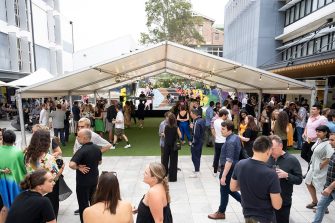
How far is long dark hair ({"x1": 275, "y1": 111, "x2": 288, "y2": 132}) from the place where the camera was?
19.3 feet

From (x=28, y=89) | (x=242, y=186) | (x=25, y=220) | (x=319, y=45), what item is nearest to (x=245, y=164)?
(x=242, y=186)

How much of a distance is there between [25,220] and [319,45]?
62.8ft

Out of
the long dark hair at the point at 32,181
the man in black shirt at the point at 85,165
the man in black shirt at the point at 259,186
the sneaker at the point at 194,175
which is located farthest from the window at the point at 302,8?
the long dark hair at the point at 32,181

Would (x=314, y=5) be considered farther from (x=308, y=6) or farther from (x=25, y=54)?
(x=25, y=54)

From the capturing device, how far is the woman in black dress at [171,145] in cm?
559

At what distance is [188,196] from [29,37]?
2173 cm

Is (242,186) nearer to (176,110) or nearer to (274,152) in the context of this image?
(274,152)

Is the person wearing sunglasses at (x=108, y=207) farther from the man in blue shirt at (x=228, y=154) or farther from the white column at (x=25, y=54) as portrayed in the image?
the white column at (x=25, y=54)

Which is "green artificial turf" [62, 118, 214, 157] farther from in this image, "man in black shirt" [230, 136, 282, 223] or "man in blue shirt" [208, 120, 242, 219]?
"man in black shirt" [230, 136, 282, 223]

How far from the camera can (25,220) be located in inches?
84.3

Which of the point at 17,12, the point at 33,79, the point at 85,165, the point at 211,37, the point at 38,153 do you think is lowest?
the point at 85,165

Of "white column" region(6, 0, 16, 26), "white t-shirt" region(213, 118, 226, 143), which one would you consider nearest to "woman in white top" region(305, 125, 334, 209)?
"white t-shirt" region(213, 118, 226, 143)

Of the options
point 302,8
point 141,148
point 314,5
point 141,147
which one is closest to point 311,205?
point 141,148

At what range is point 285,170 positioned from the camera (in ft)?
9.76
